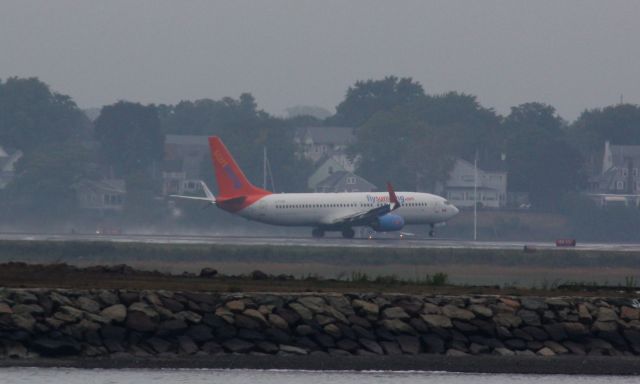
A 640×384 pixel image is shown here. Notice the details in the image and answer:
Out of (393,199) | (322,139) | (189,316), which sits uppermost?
(322,139)

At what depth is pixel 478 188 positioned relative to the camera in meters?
145

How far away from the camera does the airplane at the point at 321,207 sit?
8369 cm

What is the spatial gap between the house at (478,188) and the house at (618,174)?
350 inches

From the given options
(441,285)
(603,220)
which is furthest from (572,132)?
(441,285)

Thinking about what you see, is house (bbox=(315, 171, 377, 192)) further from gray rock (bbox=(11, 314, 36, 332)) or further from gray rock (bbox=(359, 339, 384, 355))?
gray rock (bbox=(11, 314, 36, 332))

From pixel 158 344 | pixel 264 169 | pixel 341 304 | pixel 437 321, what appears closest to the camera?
pixel 158 344

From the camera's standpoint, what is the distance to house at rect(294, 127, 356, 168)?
618ft

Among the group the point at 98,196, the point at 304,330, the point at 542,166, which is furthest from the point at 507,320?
the point at 542,166

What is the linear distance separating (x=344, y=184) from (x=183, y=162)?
86.7 feet

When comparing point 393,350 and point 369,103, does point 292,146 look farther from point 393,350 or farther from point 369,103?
point 393,350

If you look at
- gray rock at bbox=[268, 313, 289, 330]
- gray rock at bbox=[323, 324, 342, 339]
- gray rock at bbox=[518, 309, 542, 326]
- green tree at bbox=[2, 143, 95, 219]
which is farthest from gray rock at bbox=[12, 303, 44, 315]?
green tree at bbox=[2, 143, 95, 219]

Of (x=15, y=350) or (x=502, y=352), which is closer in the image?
(x=15, y=350)

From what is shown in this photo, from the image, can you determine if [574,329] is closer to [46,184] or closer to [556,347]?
[556,347]

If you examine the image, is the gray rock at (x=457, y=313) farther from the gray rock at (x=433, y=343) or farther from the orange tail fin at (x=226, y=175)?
the orange tail fin at (x=226, y=175)
